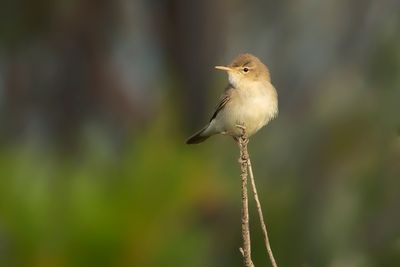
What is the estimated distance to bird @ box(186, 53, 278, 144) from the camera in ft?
12.8

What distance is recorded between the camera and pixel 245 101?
395 cm

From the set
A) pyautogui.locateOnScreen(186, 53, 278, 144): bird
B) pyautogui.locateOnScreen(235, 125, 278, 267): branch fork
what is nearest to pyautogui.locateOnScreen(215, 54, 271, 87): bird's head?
pyautogui.locateOnScreen(186, 53, 278, 144): bird

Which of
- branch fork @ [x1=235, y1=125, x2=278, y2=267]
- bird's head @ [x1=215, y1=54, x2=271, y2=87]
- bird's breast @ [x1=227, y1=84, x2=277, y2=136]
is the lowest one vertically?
branch fork @ [x1=235, y1=125, x2=278, y2=267]

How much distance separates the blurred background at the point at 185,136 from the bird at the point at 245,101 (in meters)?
0.15

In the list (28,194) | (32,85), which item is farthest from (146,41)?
(28,194)

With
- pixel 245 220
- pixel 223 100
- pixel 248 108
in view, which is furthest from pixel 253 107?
pixel 245 220

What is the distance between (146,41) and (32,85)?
0.62 metres

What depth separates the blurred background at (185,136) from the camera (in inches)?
132

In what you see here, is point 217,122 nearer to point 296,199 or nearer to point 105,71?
point 296,199

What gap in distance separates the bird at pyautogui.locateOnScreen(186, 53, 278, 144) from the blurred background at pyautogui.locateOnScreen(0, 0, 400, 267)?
0.15 m

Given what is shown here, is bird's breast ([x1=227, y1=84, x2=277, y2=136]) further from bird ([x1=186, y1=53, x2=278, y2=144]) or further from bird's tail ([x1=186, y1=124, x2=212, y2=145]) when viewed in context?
bird's tail ([x1=186, y1=124, x2=212, y2=145])

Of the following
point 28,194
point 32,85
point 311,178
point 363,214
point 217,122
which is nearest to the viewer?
point 28,194

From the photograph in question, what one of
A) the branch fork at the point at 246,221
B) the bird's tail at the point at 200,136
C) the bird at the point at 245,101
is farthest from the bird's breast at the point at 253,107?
the branch fork at the point at 246,221

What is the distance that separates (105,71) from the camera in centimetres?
521
